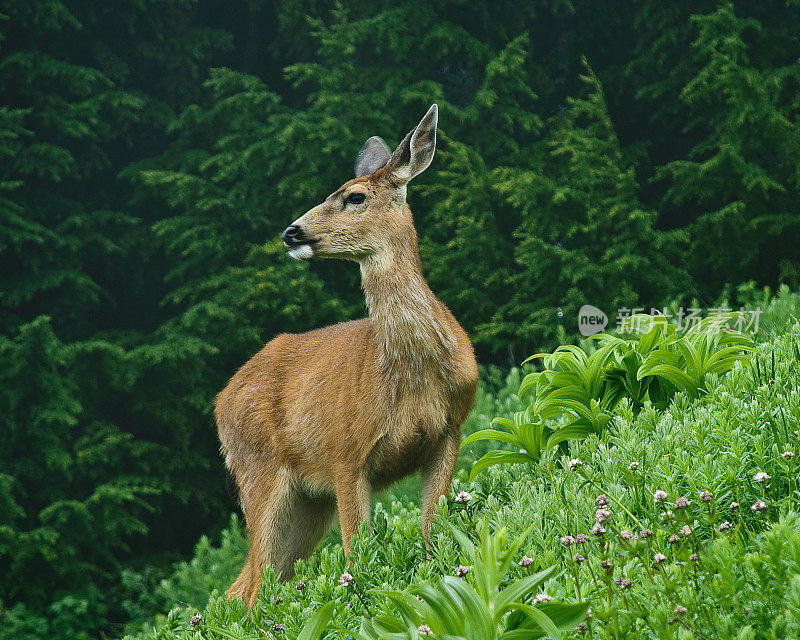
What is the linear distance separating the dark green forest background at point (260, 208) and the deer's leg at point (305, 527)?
19.8 feet

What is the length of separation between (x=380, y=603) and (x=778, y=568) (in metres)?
1.34

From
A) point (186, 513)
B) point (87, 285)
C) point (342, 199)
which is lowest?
point (186, 513)

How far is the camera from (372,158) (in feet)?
17.5

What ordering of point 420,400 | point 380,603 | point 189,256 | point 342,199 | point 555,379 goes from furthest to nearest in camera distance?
point 189,256
point 555,379
point 342,199
point 420,400
point 380,603

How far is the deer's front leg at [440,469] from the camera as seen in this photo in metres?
4.31

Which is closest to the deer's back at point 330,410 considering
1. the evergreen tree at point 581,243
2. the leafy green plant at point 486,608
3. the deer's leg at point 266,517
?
the deer's leg at point 266,517

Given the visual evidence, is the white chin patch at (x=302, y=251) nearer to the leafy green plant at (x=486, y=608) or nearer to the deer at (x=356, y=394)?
the deer at (x=356, y=394)

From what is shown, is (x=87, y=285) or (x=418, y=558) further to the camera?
(x=87, y=285)

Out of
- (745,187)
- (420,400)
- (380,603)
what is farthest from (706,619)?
(745,187)

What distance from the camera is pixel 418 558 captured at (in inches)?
157

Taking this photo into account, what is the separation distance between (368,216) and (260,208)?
815cm

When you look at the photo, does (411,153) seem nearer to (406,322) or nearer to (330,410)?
(406,322)

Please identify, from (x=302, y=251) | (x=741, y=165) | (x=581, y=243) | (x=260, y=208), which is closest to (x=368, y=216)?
(x=302, y=251)

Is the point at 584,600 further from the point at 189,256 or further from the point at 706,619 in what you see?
the point at 189,256
